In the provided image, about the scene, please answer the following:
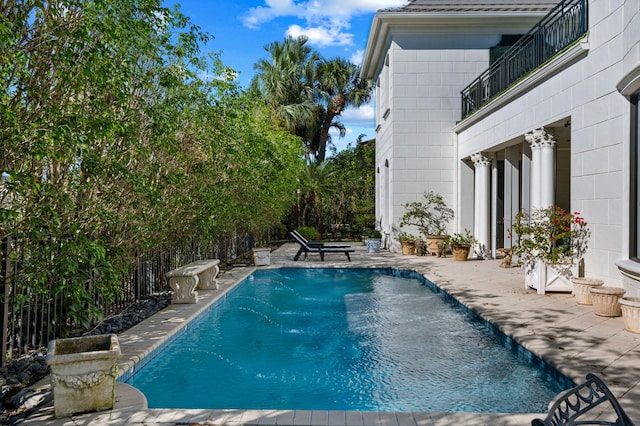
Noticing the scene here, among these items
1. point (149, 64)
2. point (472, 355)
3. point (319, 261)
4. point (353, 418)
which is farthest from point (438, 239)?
point (353, 418)

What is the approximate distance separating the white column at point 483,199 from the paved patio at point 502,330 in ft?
10.4

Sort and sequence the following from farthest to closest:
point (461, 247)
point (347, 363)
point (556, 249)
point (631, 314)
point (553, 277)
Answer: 1. point (461, 247)
2. point (553, 277)
3. point (556, 249)
4. point (631, 314)
5. point (347, 363)

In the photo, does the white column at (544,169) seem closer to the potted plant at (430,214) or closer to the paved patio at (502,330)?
the paved patio at (502,330)

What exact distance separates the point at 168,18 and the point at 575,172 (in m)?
6.71

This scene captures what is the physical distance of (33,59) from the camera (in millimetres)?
4078

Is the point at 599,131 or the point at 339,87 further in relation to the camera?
the point at 339,87

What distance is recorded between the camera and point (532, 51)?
10.5m

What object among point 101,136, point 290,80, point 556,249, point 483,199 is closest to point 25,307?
point 101,136

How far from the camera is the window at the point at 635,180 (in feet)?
21.0

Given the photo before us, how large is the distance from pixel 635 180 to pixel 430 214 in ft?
31.2

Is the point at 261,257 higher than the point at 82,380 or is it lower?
higher

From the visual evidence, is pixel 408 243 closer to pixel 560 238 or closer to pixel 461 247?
pixel 461 247

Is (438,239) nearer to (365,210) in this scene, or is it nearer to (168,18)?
(365,210)

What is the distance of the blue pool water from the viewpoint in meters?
4.37
